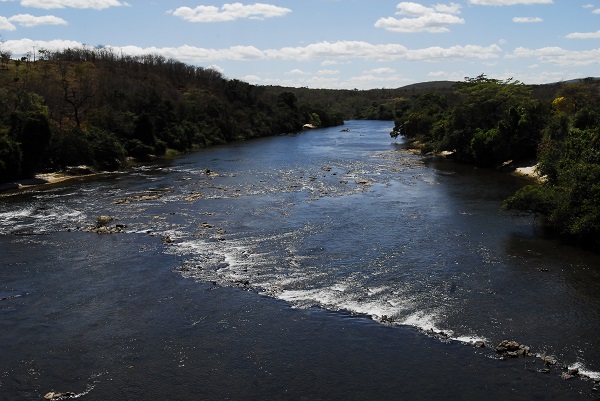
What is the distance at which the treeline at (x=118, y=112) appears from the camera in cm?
5603

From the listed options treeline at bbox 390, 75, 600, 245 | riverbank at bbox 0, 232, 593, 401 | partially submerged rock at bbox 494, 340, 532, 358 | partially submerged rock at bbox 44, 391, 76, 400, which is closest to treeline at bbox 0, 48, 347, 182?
riverbank at bbox 0, 232, 593, 401

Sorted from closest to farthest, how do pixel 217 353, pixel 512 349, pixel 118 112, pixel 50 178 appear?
1. pixel 512 349
2. pixel 217 353
3. pixel 50 178
4. pixel 118 112

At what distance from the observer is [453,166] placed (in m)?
Answer: 67.8

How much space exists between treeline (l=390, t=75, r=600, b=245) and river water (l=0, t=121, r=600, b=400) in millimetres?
2115

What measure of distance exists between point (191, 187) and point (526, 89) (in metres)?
47.2

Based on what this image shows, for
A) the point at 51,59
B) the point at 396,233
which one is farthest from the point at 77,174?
the point at 51,59

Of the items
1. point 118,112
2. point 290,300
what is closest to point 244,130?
point 118,112

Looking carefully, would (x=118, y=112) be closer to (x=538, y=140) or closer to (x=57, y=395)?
Answer: (x=538, y=140)

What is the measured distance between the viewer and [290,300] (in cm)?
2420

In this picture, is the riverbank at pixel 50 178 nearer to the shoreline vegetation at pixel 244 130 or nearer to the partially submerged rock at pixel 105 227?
the shoreline vegetation at pixel 244 130

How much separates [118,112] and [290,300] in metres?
58.9

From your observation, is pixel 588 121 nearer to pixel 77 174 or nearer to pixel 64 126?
pixel 77 174

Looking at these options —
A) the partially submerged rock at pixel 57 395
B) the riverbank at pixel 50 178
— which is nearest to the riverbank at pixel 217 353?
the partially submerged rock at pixel 57 395

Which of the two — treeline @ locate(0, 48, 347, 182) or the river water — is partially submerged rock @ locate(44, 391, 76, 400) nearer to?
the river water
